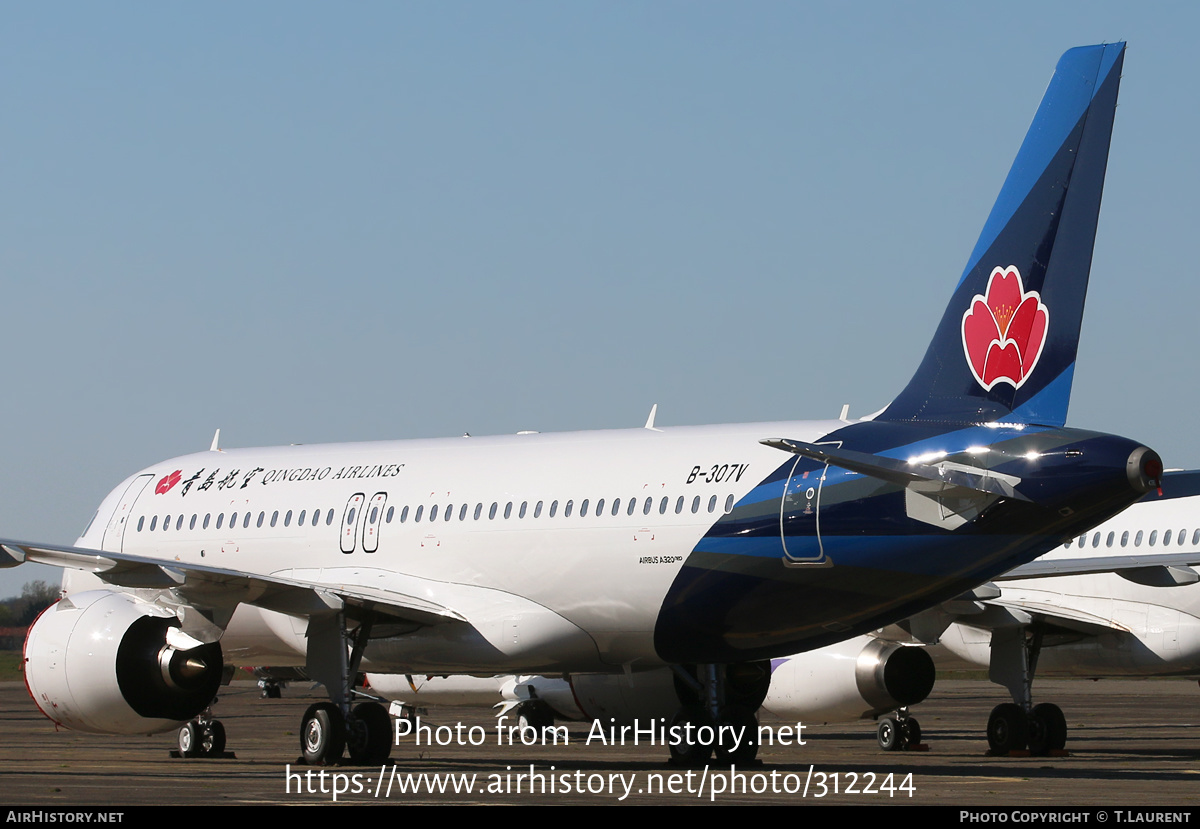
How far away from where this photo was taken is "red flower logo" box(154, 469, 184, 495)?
25031 millimetres

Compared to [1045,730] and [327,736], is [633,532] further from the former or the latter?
[1045,730]

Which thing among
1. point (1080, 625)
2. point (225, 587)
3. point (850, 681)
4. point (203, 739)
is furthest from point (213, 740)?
point (1080, 625)

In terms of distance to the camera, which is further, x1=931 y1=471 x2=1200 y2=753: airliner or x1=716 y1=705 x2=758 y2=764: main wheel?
x1=931 y1=471 x2=1200 y2=753: airliner

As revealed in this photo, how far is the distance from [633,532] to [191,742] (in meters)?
7.82

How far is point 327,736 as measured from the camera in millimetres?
20312

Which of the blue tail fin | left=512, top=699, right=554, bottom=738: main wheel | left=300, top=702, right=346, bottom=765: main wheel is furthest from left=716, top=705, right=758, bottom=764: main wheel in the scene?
the blue tail fin

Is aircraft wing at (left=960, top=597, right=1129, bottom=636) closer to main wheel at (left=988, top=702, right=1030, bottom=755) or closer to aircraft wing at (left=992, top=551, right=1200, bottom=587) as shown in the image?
main wheel at (left=988, top=702, right=1030, bottom=755)

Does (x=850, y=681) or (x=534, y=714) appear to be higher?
(x=850, y=681)

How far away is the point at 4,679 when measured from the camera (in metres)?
68.4

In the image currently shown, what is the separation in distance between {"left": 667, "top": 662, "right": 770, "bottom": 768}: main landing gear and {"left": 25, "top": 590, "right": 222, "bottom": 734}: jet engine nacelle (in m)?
5.66

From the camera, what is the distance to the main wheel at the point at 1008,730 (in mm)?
23734

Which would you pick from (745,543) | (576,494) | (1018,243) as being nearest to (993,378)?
(1018,243)

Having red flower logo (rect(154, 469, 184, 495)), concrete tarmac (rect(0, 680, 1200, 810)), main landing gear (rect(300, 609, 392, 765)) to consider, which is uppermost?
red flower logo (rect(154, 469, 184, 495))
